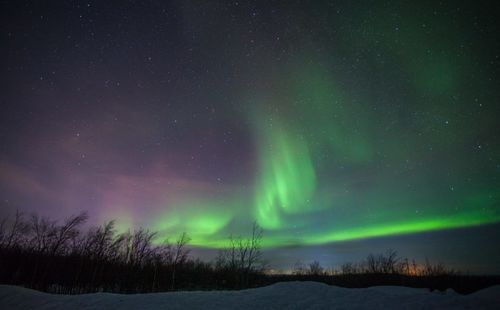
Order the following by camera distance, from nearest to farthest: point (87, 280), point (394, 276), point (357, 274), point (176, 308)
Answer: point (176, 308), point (87, 280), point (394, 276), point (357, 274)

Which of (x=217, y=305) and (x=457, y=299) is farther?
(x=217, y=305)

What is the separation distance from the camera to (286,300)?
28.7 feet

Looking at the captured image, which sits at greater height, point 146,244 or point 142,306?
point 146,244

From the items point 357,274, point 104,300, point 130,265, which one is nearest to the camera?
point 104,300

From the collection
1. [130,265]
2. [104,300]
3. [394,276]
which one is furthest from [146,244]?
[394,276]

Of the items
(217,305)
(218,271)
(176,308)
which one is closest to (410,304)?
(217,305)

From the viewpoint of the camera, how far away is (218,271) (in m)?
34.2

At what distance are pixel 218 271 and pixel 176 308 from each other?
27092 mm

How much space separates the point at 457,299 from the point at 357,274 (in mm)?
36933

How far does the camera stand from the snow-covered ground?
7.29m

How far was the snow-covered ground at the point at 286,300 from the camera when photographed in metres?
7.29

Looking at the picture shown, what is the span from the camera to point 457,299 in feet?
23.5

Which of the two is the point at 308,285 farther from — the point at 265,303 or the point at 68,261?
the point at 68,261

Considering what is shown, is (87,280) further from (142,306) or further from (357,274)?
(357,274)
